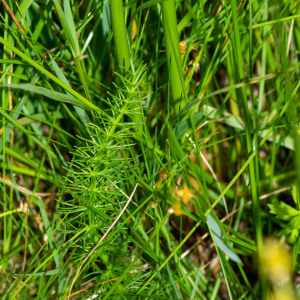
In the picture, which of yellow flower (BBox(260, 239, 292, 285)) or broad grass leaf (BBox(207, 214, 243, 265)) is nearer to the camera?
yellow flower (BBox(260, 239, 292, 285))

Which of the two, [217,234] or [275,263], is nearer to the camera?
[275,263]

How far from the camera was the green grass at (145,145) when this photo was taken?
88 cm

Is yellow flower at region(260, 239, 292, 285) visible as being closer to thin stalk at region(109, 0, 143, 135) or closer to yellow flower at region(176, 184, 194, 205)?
yellow flower at region(176, 184, 194, 205)

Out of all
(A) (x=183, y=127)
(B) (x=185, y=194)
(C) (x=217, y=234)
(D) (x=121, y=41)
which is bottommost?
(C) (x=217, y=234)

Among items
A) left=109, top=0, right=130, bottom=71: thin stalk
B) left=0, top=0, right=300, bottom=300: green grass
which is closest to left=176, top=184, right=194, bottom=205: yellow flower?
left=0, top=0, right=300, bottom=300: green grass

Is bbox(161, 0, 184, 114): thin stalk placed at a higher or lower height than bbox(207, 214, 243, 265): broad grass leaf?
higher

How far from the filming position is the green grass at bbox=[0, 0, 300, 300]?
878mm

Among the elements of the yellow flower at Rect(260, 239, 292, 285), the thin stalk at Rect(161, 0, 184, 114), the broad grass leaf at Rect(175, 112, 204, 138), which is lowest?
the yellow flower at Rect(260, 239, 292, 285)

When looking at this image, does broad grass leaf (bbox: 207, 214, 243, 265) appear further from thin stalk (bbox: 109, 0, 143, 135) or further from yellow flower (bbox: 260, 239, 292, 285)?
thin stalk (bbox: 109, 0, 143, 135)

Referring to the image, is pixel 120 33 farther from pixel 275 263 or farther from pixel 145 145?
pixel 275 263

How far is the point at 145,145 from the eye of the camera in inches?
38.7

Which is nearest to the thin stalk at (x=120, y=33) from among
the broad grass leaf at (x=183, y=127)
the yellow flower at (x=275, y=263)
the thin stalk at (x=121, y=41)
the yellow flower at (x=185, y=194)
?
the thin stalk at (x=121, y=41)

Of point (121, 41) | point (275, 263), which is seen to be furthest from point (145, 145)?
point (275, 263)

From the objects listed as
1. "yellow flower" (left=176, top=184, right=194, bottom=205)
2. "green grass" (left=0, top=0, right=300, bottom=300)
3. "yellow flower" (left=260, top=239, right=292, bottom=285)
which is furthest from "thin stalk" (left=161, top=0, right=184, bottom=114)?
"yellow flower" (left=260, top=239, right=292, bottom=285)
